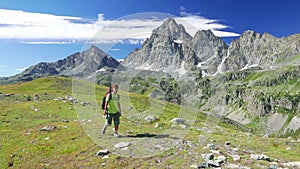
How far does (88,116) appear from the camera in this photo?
2716cm

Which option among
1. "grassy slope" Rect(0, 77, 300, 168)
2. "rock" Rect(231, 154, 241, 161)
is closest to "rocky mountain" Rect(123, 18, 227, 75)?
"grassy slope" Rect(0, 77, 300, 168)

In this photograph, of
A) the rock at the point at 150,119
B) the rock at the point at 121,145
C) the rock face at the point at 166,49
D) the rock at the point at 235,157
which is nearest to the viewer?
the rock face at the point at 166,49

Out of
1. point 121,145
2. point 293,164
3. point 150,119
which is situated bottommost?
point 150,119

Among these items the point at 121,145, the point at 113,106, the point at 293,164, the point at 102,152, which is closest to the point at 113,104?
the point at 113,106

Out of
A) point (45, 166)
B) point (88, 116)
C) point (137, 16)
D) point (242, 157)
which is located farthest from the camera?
point (88, 116)

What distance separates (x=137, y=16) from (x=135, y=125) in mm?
17548

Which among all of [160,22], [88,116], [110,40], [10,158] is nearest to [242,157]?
[160,22]

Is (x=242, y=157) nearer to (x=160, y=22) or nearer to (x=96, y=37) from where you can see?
(x=160, y=22)

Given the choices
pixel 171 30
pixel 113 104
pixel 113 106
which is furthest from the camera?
pixel 113 106

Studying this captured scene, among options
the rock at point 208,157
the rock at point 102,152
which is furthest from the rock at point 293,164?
the rock at point 102,152

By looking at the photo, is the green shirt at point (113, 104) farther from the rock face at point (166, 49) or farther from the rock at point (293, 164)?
the rock at point (293, 164)

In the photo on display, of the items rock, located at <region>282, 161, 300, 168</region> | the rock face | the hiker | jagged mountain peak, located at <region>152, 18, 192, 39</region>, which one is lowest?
rock, located at <region>282, 161, 300, 168</region>

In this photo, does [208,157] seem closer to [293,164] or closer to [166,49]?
[293,164]

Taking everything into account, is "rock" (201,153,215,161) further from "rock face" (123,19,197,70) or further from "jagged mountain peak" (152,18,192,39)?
"jagged mountain peak" (152,18,192,39)
